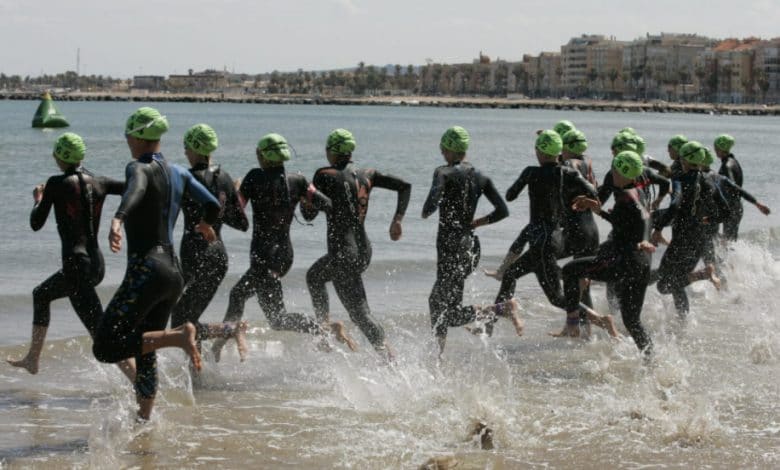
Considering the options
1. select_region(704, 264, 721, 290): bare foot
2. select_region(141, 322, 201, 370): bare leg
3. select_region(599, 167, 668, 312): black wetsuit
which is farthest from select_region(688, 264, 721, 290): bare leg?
select_region(141, 322, 201, 370): bare leg

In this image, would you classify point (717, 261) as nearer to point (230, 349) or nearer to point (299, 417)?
point (230, 349)

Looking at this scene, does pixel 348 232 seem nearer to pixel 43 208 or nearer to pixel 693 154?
pixel 43 208

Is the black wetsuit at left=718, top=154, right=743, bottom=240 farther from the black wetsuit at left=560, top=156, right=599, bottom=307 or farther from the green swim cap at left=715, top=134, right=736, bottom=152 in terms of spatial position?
the black wetsuit at left=560, top=156, right=599, bottom=307

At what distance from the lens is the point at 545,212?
9.56 meters

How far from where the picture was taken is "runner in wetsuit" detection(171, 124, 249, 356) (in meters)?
7.98

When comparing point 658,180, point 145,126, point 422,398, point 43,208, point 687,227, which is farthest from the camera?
point 687,227

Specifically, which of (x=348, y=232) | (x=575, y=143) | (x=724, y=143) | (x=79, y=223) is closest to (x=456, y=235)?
(x=348, y=232)

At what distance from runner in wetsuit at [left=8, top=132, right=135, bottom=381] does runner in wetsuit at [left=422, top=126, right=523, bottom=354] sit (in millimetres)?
2615

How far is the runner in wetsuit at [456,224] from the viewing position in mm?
8891

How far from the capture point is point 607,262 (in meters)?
8.98

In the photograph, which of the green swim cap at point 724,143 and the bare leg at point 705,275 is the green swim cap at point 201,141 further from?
the green swim cap at point 724,143

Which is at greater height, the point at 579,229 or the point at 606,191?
the point at 606,191

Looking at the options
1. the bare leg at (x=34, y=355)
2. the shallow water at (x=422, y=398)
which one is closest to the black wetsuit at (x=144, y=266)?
the shallow water at (x=422, y=398)

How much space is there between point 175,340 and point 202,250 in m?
1.60
